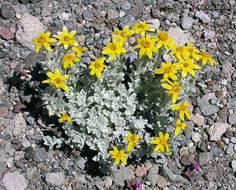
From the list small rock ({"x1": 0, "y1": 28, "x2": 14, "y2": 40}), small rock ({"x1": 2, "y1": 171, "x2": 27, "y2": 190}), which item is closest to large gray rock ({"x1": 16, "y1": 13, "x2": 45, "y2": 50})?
small rock ({"x1": 0, "y1": 28, "x2": 14, "y2": 40})

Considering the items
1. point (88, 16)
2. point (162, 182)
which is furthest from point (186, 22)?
point (162, 182)

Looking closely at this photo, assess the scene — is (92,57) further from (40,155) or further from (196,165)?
(196,165)

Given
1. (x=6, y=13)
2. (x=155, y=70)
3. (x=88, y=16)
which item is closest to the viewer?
(x=155, y=70)

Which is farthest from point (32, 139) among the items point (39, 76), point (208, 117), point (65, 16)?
point (208, 117)

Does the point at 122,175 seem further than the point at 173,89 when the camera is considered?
Yes

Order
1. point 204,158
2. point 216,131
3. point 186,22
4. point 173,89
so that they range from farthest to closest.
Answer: point 186,22
point 216,131
point 204,158
point 173,89

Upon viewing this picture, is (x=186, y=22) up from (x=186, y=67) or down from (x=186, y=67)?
down

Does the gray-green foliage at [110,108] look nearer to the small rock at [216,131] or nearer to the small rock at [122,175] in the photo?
the small rock at [122,175]
